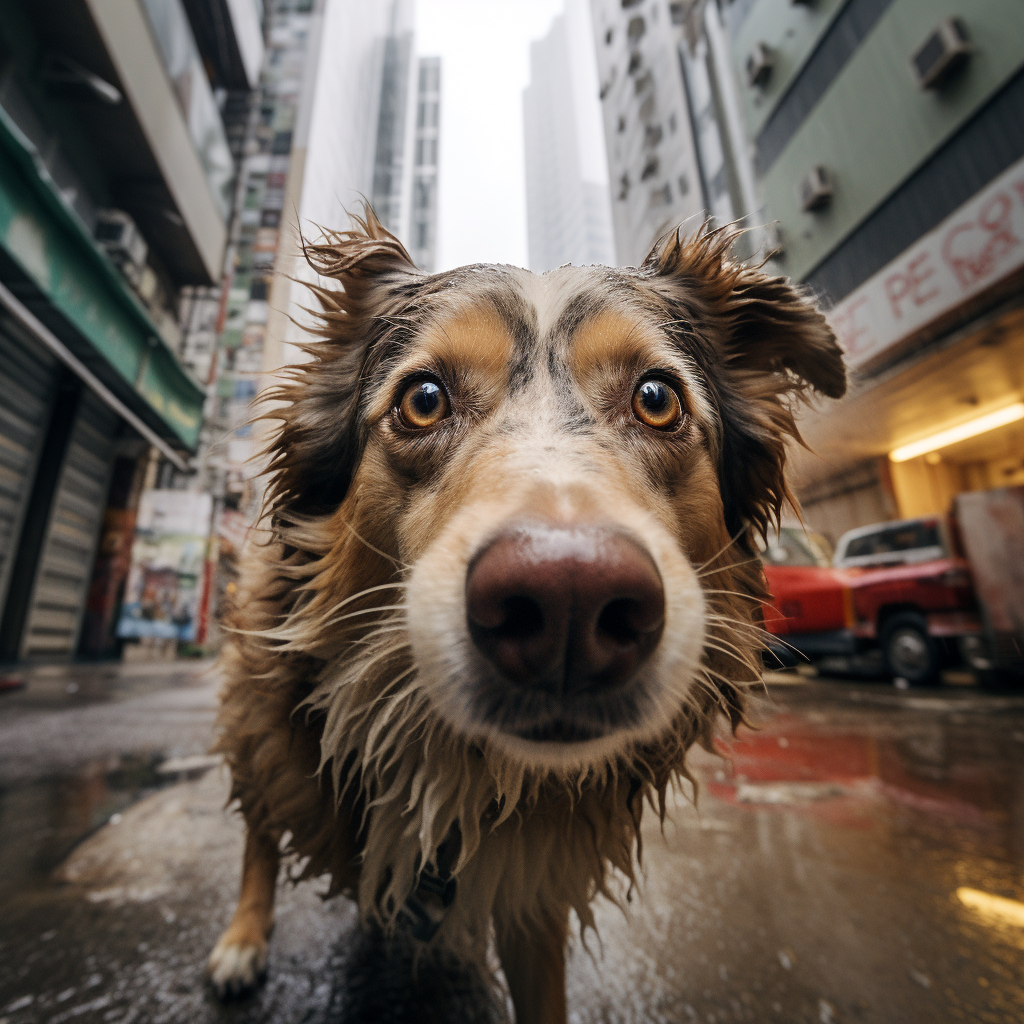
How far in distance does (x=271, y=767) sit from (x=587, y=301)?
1.52 m

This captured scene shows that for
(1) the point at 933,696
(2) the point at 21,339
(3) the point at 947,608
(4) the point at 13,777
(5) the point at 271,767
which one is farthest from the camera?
(2) the point at 21,339

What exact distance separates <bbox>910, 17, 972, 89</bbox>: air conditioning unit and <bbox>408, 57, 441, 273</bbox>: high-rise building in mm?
53640

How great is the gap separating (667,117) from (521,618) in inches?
1326

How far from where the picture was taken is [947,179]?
1023 cm

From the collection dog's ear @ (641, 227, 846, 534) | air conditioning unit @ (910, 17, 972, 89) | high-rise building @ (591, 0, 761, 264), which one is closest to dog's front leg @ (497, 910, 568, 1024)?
dog's ear @ (641, 227, 846, 534)

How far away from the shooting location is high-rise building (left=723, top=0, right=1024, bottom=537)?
9117 mm

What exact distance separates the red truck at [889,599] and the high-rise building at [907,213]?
132 centimetres

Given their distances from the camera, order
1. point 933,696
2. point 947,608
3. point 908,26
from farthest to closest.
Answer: point 908,26
point 947,608
point 933,696

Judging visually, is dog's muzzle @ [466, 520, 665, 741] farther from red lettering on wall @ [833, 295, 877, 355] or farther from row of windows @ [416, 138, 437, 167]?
row of windows @ [416, 138, 437, 167]

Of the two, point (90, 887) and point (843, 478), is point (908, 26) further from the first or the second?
point (90, 887)

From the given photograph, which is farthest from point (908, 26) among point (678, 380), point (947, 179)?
point (678, 380)

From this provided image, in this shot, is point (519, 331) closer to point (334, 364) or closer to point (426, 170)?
point (334, 364)

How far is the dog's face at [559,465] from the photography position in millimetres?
913

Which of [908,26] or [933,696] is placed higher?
[908,26]
